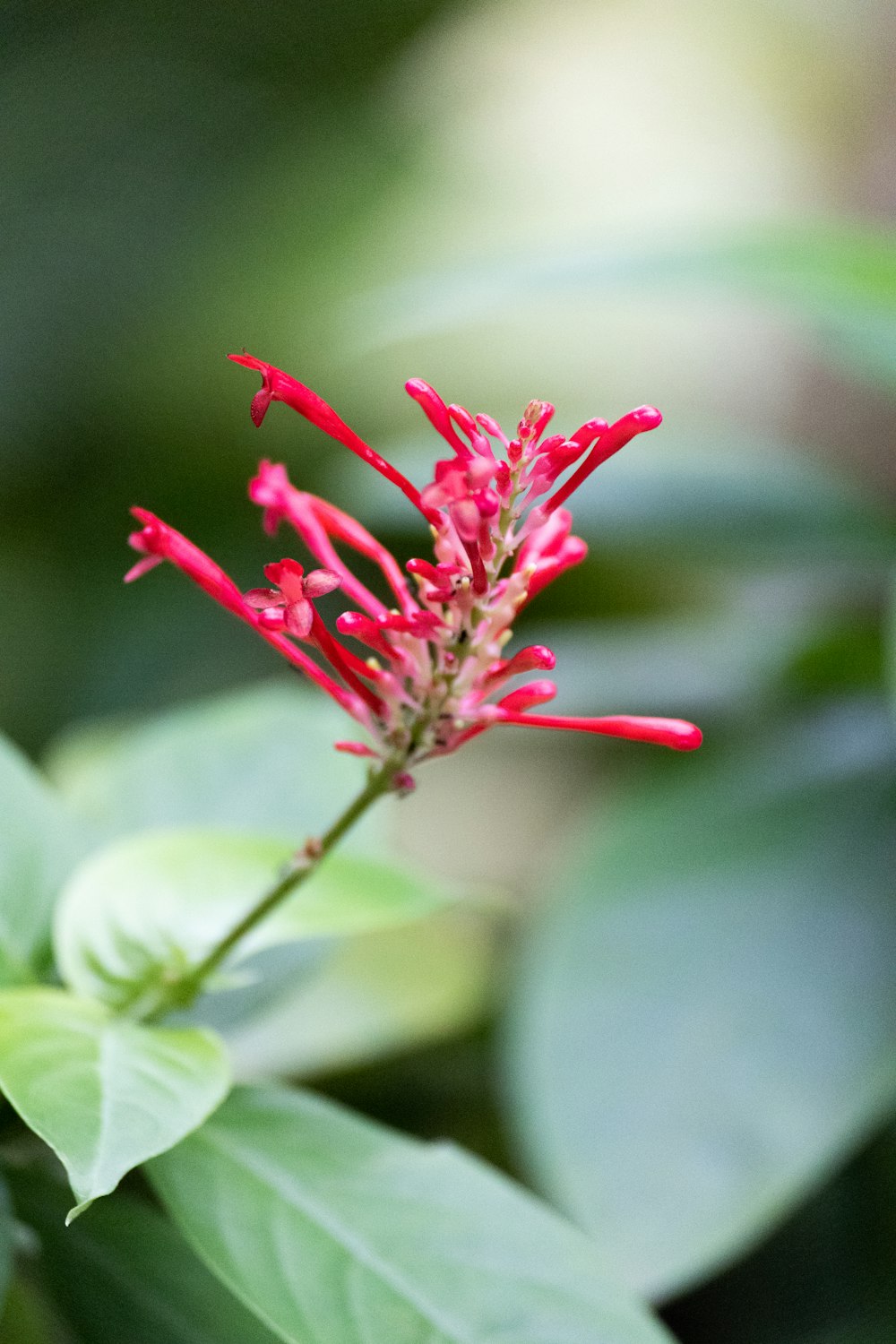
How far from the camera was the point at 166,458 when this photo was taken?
5.78ft

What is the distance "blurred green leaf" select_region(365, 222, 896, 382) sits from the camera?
0.90 metres

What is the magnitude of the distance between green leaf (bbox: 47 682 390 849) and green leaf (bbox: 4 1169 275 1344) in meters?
0.23

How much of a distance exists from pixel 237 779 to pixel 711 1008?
0.38 meters

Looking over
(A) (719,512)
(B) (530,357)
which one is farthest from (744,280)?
(B) (530,357)

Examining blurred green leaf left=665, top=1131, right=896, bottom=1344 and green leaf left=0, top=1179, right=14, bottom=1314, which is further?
blurred green leaf left=665, top=1131, right=896, bottom=1344

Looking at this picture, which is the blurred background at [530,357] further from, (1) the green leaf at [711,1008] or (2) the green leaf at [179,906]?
(2) the green leaf at [179,906]

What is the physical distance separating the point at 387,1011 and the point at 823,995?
13.1 inches

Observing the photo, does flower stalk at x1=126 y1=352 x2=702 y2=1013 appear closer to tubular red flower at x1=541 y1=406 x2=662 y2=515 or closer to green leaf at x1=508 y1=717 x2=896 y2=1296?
tubular red flower at x1=541 y1=406 x2=662 y2=515

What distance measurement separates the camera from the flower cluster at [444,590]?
41cm

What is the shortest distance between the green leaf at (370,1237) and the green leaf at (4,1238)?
7cm

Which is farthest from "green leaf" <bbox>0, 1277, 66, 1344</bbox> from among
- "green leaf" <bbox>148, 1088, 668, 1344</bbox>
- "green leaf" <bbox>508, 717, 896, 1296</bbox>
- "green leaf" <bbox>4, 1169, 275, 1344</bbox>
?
"green leaf" <bbox>508, 717, 896, 1296</bbox>

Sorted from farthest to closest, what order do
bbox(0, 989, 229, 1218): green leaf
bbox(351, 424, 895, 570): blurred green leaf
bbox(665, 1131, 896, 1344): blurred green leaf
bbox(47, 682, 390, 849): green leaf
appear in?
bbox(351, 424, 895, 570): blurred green leaf < bbox(665, 1131, 896, 1344): blurred green leaf < bbox(47, 682, 390, 849): green leaf < bbox(0, 989, 229, 1218): green leaf

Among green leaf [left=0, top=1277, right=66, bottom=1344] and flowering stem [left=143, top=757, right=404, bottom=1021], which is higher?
flowering stem [left=143, top=757, right=404, bottom=1021]

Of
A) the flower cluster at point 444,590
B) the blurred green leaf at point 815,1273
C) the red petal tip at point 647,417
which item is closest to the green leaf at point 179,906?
the flower cluster at point 444,590
